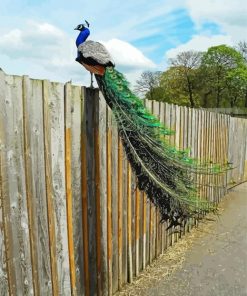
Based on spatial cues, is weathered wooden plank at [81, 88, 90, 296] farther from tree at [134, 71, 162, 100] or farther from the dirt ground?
tree at [134, 71, 162, 100]

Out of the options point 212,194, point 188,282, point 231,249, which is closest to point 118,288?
point 188,282

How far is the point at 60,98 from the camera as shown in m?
2.95

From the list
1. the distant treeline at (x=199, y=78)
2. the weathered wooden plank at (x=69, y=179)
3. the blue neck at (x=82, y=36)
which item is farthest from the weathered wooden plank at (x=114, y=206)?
the distant treeline at (x=199, y=78)

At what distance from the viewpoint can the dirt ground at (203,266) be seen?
4020 mm

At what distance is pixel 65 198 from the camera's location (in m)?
3.09

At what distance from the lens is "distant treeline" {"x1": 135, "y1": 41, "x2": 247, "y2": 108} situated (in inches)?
1371

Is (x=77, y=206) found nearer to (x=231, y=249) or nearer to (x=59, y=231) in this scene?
(x=59, y=231)

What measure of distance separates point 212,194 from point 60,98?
16.2 ft

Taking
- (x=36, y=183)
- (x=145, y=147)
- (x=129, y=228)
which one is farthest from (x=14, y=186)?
(x=129, y=228)

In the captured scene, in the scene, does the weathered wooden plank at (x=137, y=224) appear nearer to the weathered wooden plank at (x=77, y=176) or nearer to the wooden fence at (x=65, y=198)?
the wooden fence at (x=65, y=198)

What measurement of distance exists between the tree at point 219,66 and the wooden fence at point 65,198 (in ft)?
106

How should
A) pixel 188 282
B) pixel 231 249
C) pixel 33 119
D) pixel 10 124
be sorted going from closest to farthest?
pixel 10 124, pixel 33 119, pixel 188 282, pixel 231 249

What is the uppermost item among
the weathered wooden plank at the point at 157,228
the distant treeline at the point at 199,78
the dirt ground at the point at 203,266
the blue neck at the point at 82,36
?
the distant treeline at the point at 199,78

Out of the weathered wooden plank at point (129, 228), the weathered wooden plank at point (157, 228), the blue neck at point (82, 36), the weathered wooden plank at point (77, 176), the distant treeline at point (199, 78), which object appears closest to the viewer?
the weathered wooden plank at point (77, 176)
